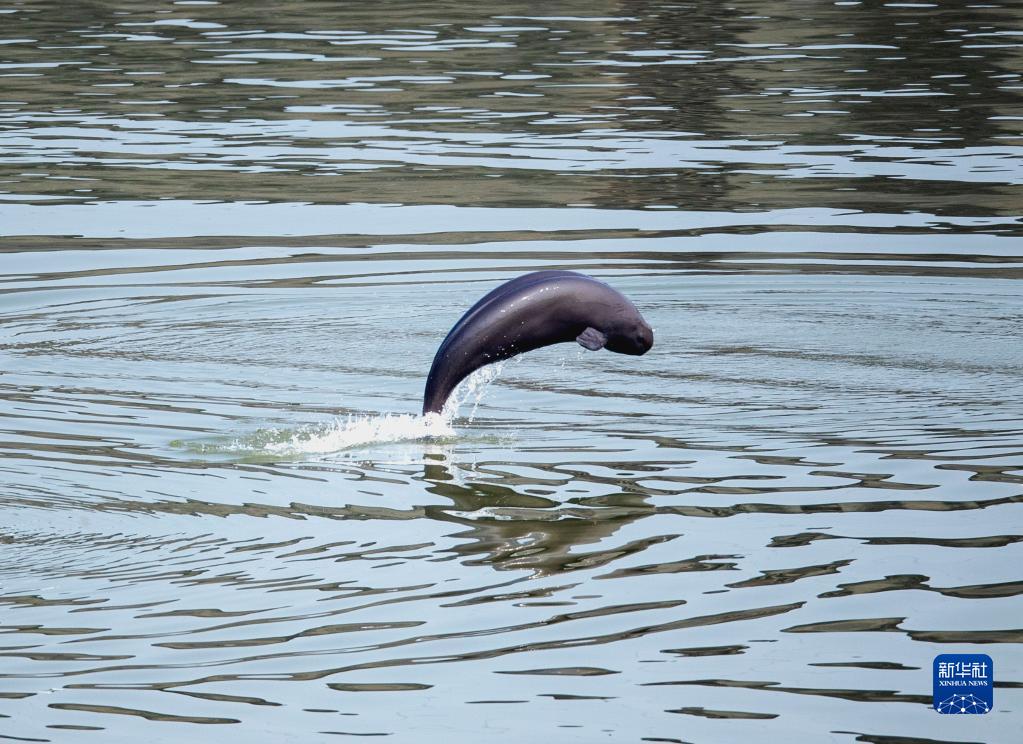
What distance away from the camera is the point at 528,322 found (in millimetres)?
10273

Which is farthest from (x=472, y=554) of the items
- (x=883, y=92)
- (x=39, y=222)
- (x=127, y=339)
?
(x=883, y=92)

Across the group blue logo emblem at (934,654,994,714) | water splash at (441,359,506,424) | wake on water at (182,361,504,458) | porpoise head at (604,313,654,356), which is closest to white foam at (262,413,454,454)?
wake on water at (182,361,504,458)

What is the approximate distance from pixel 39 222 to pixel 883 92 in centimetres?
1194

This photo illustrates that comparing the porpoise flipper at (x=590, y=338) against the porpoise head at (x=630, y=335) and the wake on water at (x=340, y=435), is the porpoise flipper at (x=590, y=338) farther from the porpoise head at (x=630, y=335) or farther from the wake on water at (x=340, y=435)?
the wake on water at (x=340, y=435)

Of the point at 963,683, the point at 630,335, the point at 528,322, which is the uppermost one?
the point at 528,322

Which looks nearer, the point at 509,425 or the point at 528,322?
the point at 528,322

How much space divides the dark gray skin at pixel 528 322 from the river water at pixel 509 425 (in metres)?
0.51

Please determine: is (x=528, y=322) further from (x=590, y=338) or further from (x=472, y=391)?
(x=472, y=391)

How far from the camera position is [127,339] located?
529 inches

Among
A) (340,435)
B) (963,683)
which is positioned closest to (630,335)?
(340,435)

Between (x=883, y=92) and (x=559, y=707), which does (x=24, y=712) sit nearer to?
(x=559, y=707)

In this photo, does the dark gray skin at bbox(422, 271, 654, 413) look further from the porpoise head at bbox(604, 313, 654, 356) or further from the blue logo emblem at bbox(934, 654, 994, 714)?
the blue logo emblem at bbox(934, 654, 994, 714)

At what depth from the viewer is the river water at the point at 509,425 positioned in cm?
721

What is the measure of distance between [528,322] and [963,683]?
3.80m
